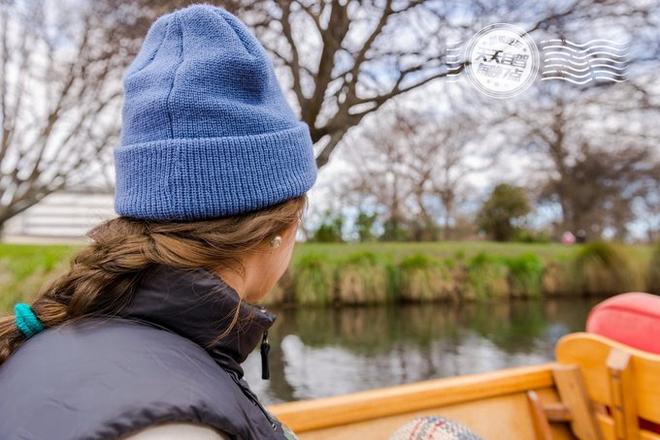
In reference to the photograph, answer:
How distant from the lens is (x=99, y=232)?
600 millimetres

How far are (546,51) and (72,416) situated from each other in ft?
6.75

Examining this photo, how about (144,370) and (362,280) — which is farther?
(362,280)

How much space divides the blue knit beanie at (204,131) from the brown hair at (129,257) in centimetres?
2

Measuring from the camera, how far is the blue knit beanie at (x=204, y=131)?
1.83 ft

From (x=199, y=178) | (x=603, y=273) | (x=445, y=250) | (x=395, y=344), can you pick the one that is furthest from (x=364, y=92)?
(x=603, y=273)

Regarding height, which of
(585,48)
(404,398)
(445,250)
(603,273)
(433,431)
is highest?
(585,48)

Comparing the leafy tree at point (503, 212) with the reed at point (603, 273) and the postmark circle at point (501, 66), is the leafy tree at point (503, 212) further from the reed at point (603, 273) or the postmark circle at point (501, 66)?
the postmark circle at point (501, 66)

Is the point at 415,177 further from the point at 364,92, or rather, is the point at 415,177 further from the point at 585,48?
the point at 585,48

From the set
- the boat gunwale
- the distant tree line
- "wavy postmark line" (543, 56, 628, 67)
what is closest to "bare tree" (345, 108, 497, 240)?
the distant tree line

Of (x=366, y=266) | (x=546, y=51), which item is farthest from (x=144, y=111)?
(x=366, y=266)

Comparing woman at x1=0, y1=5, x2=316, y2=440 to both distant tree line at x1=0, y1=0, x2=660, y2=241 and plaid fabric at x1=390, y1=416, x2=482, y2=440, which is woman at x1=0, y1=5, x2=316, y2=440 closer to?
plaid fabric at x1=390, y1=416, x2=482, y2=440

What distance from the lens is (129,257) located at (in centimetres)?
55

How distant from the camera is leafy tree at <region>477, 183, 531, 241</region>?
26.2ft

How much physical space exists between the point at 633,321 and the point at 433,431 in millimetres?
658
